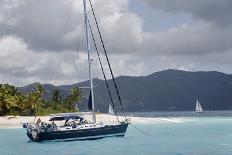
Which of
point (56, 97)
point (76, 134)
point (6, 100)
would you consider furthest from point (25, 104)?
point (76, 134)

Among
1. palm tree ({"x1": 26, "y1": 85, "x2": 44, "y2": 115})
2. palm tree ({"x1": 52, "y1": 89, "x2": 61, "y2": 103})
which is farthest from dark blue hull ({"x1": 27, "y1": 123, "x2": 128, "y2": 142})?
palm tree ({"x1": 52, "y1": 89, "x2": 61, "y2": 103})

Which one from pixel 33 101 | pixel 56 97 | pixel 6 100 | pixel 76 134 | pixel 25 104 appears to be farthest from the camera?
pixel 56 97

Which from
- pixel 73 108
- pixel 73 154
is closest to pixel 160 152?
pixel 73 154

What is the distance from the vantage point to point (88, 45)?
217ft

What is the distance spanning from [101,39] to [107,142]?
15.9m

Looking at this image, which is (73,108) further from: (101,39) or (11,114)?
(101,39)

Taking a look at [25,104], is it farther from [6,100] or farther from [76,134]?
[76,134]

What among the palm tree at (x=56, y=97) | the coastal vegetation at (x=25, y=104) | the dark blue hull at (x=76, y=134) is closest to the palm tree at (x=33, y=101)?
the coastal vegetation at (x=25, y=104)

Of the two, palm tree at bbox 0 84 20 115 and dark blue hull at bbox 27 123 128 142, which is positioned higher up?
palm tree at bbox 0 84 20 115

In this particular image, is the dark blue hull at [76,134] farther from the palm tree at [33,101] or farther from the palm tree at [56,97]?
the palm tree at [56,97]

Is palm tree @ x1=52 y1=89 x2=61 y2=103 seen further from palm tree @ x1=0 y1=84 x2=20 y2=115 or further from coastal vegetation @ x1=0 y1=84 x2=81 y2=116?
palm tree @ x1=0 y1=84 x2=20 y2=115

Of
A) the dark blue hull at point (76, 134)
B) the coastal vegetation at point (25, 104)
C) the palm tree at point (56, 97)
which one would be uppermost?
the palm tree at point (56, 97)

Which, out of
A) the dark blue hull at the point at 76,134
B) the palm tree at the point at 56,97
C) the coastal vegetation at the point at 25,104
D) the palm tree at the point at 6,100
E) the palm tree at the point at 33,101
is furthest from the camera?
the palm tree at the point at 56,97

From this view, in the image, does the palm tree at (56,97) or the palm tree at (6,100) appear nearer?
the palm tree at (6,100)
